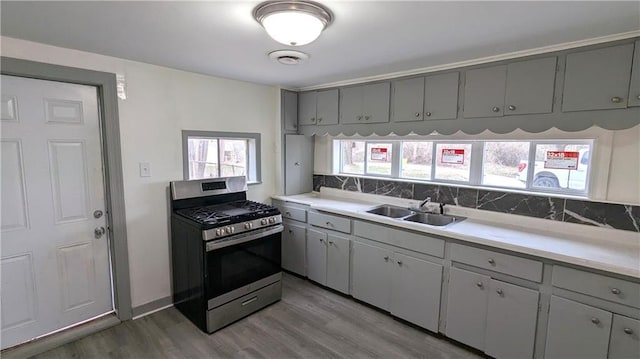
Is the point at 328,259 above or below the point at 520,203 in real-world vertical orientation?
below

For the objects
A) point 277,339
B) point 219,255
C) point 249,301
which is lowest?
point 277,339

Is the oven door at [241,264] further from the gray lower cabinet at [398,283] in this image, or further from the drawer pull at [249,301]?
the gray lower cabinet at [398,283]

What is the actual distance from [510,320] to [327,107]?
2.59 meters

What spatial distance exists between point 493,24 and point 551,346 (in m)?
2.03

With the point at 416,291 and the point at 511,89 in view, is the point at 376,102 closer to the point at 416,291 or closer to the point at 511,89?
the point at 511,89

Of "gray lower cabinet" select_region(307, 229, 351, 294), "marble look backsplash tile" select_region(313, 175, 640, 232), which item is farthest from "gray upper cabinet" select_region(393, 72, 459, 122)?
"gray lower cabinet" select_region(307, 229, 351, 294)

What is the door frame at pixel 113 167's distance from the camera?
91.7 inches

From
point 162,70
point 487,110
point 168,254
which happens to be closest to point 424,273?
point 487,110

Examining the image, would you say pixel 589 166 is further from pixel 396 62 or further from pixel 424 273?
pixel 396 62

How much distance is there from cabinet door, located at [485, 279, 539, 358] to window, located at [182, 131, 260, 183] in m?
2.64

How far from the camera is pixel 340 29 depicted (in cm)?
183

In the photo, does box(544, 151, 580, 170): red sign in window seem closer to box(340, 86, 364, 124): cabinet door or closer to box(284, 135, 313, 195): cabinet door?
box(340, 86, 364, 124): cabinet door

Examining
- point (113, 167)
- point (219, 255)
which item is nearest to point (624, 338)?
point (219, 255)

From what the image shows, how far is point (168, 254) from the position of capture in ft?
9.65
